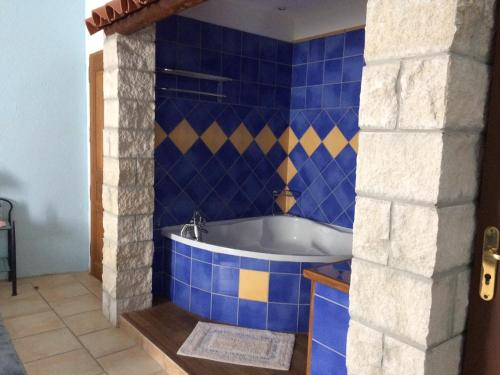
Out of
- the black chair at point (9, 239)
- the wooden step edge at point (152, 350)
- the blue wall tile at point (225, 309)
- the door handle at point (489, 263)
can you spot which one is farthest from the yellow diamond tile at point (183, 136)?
the door handle at point (489, 263)

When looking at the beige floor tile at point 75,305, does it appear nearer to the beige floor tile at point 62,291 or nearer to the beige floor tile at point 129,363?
the beige floor tile at point 62,291

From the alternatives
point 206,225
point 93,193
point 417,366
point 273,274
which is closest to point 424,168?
point 417,366

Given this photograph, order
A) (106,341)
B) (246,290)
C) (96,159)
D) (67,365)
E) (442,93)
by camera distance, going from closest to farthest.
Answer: (442,93), (67,365), (106,341), (246,290), (96,159)

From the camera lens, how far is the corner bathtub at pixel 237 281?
2756 millimetres

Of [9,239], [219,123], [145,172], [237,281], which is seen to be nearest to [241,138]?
[219,123]

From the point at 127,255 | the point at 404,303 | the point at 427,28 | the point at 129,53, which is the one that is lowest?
the point at 127,255

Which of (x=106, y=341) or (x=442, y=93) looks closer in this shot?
(x=442, y=93)

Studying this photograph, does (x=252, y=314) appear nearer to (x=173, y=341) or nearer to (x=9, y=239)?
(x=173, y=341)

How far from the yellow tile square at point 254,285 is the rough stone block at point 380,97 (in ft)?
5.79

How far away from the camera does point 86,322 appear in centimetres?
294

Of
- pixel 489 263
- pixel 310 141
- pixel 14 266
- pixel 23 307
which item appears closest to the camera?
pixel 489 263

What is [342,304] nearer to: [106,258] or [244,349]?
[244,349]

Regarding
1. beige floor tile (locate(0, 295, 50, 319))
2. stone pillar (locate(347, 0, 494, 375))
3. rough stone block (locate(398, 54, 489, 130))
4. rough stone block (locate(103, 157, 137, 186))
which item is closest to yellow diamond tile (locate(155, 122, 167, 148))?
rough stone block (locate(103, 157, 137, 186))

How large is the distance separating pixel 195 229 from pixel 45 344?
3.87 ft
